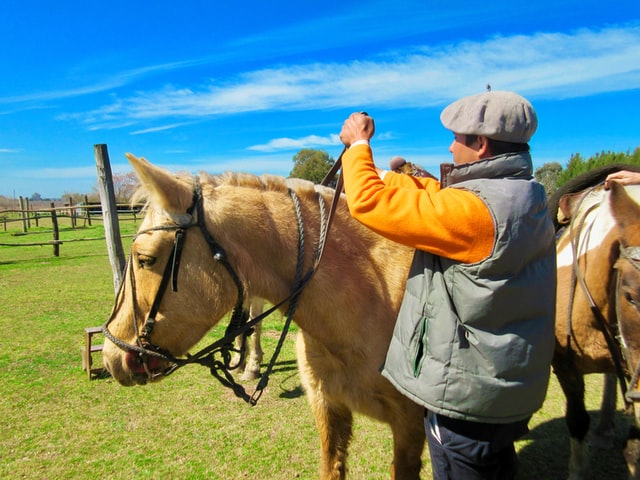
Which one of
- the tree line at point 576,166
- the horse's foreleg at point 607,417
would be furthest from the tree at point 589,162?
the horse's foreleg at point 607,417

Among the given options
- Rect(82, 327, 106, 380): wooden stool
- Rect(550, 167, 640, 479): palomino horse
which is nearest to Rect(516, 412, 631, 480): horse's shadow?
→ Rect(550, 167, 640, 479): palomino horse

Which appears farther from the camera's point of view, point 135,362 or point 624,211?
point 624,211

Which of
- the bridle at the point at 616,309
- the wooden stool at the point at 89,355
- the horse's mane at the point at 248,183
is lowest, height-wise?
the wooden stool at the point at 89,355

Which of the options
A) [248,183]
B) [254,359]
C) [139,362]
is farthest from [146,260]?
[254,359]

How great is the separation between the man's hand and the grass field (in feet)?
9.51

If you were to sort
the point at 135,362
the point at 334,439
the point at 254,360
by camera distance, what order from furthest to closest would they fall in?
the point at 254,360 → the point at 334,439 → the point at 135,362

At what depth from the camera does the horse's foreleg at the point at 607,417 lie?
381cm

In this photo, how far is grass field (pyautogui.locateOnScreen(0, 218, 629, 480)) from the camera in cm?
349

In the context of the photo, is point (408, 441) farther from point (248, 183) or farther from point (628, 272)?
point (248, 183)

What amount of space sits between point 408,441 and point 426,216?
4.61 feet

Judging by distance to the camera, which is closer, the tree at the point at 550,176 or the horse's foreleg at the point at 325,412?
the horse's foreleg at the point at 325,412

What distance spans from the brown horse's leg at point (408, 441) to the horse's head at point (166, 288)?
1.15 meters

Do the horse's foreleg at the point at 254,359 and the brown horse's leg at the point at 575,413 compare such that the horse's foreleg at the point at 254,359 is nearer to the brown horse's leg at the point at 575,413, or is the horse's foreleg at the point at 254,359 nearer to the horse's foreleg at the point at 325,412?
the horse's foreleg at the point at 325,412

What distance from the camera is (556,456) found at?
367 cm
